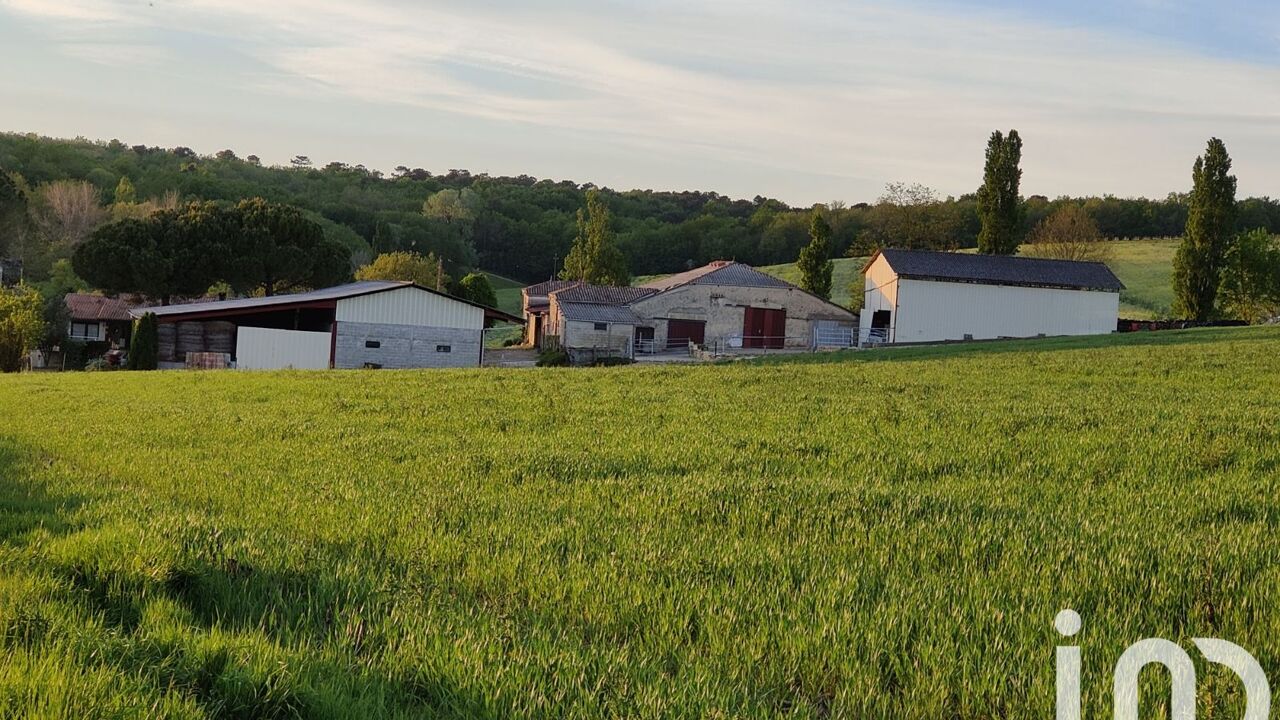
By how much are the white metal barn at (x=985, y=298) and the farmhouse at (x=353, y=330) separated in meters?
23.8

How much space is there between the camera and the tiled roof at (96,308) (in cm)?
6256

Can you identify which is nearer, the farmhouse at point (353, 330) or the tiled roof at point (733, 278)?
the farmhouse at point (353, 330)

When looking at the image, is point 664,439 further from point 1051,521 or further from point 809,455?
point 1051,521

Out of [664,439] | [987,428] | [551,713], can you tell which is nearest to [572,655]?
[551,713]

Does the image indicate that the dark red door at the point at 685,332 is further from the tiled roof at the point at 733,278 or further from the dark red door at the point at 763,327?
the dark red door at the point at 763,327

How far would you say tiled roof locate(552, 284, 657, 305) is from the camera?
59.8 m

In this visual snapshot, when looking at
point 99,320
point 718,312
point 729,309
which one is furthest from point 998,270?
point 99,320

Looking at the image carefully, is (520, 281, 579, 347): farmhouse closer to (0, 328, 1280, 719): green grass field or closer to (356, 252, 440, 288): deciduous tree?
(356, 252, 440, 288): deciduous tree

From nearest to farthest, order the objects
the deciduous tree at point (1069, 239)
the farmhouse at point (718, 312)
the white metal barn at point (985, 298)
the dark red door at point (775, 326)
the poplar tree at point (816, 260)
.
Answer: the white metal barn at point (985, 298), the farmhouse at point (718, 312), the dark red door at point (775, 326), the poplar tree at point (816, 260), the deciduous tree at point (1069, 239)

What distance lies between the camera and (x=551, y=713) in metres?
3.43

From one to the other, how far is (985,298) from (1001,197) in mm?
11406

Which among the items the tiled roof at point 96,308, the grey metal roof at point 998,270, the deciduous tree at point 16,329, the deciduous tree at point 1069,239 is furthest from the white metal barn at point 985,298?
the tiled roof at point 96,308

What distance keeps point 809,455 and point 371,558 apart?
589 cm

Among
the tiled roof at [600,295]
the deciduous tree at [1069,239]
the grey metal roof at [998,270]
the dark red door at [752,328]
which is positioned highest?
the deciduous tree at [1069,239]
